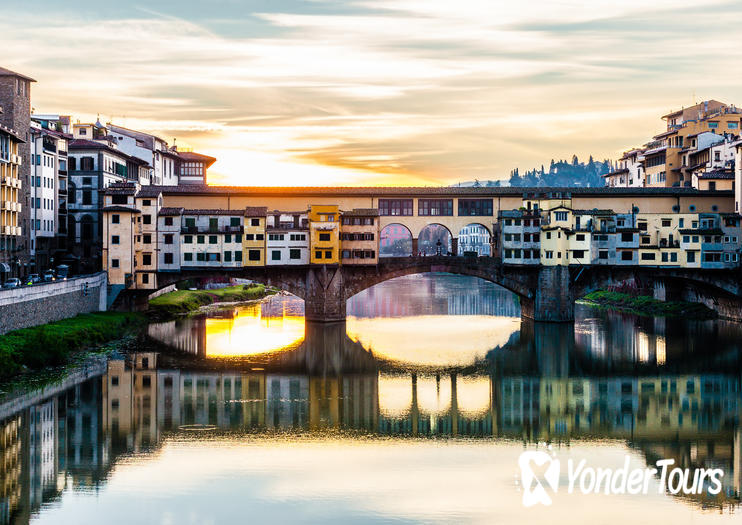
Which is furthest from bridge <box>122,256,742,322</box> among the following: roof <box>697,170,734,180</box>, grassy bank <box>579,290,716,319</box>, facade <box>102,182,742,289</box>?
roof <box>697,170,734,180</box>

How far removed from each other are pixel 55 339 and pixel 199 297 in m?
35.9

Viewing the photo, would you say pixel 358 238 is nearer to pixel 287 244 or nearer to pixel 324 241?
pixel 324 241

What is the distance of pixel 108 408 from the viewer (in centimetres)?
4066

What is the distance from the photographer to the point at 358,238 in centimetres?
7238

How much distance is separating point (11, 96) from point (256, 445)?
4077cm

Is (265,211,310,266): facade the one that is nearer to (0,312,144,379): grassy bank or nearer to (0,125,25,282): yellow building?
(0,312,144,379): grassy bank

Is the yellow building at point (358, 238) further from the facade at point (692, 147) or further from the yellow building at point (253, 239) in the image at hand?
the facade at point (692, 147)

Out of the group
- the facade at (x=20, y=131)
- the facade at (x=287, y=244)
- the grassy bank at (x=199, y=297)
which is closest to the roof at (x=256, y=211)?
the facade at (x=287, y=244)

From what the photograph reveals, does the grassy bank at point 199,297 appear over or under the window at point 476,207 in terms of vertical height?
under

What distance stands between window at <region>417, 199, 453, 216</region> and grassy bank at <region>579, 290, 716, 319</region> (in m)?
19.7

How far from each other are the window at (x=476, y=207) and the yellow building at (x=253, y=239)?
17.5 m

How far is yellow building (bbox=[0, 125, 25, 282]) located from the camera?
61250mm

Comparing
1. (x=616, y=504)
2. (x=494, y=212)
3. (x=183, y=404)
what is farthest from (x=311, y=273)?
(x=616, y=504)

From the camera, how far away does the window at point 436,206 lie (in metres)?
77.2
